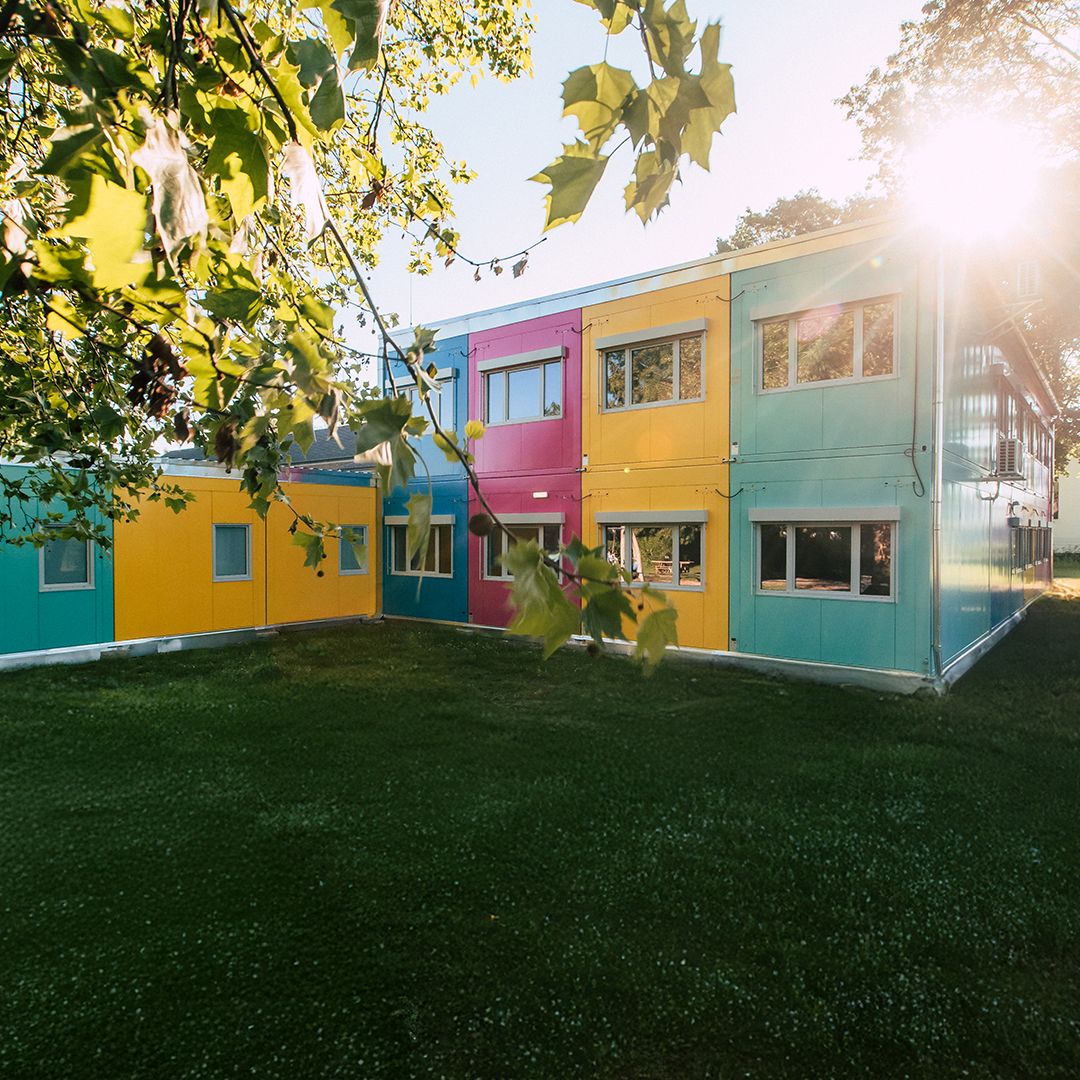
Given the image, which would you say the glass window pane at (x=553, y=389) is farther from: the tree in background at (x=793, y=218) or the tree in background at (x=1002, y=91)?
the tree in background at (x=793, y=218)

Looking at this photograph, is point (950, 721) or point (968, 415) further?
point (968, 415)

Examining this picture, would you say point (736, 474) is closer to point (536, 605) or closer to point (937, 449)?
point (937, 449)

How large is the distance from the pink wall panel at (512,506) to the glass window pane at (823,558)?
3.64 metres

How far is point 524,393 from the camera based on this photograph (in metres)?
12.8

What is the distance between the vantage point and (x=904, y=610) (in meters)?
8.72

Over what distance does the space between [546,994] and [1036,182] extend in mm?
18904

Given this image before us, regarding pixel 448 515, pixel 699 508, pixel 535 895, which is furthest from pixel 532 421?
pixel 535 895

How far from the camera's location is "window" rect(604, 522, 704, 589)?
10633mm

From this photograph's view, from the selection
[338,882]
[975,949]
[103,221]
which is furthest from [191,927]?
[975,949]

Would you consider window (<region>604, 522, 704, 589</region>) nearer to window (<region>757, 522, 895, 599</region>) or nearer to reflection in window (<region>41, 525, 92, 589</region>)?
window (<region>757, 522, 895, 599</region>)

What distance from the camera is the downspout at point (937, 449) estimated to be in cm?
845

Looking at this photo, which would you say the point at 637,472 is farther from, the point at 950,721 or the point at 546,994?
the point at 546,994

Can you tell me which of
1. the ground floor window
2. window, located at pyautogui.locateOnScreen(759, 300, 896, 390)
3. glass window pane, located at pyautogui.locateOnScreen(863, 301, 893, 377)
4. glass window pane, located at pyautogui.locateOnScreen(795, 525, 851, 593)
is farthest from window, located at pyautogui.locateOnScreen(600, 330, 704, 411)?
the ground floor window

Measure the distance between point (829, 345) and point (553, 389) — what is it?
4.82m
